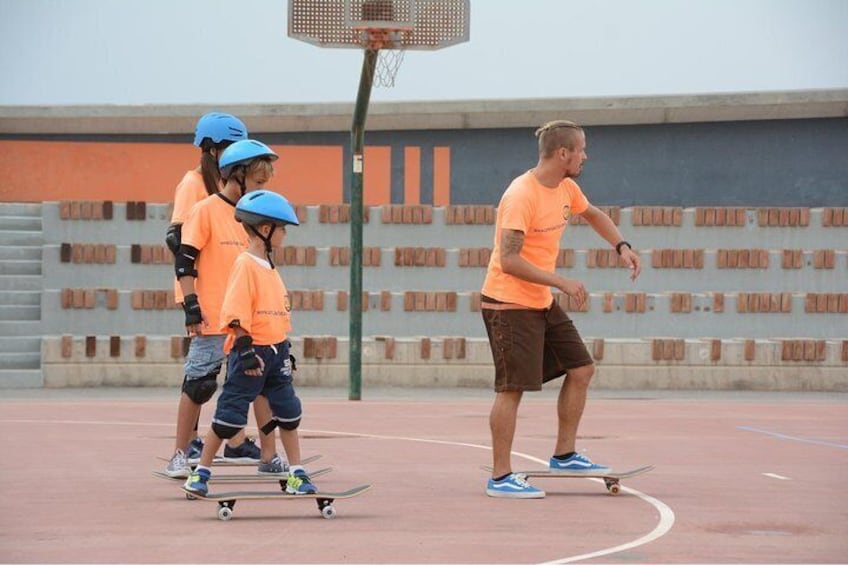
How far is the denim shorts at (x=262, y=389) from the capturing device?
976cm

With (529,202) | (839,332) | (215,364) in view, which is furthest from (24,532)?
(839,332)

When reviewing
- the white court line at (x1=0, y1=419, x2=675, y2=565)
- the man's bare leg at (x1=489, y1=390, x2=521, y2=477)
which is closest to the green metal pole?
the white court line at (x1=0, y1=419, x2=675, y2=565)

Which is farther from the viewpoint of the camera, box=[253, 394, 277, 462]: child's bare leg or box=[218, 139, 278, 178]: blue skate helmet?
box=[218, 139, 278, 178]: blue skate helmet

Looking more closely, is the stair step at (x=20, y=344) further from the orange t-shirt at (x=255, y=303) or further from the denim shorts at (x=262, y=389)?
the orange t-shirt at (x=255, y=303)

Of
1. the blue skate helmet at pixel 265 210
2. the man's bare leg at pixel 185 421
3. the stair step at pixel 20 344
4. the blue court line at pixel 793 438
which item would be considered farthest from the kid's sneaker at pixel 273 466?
the stair step at pixel 20 344

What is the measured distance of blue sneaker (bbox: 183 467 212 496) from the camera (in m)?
9.52

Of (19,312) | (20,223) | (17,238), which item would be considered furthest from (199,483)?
(20,223)

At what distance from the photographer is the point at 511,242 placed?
34.0 feet

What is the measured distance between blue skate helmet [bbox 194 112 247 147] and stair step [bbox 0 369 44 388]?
11746mm

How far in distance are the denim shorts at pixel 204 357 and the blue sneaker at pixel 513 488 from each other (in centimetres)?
195

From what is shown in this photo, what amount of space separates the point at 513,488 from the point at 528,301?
115cm

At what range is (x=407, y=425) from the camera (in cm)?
1634

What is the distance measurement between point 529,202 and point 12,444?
5392 mm

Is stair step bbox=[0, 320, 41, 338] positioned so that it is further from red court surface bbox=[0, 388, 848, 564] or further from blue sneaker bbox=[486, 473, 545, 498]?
blue sneaker bbox=[486, 473, 545, 498]
